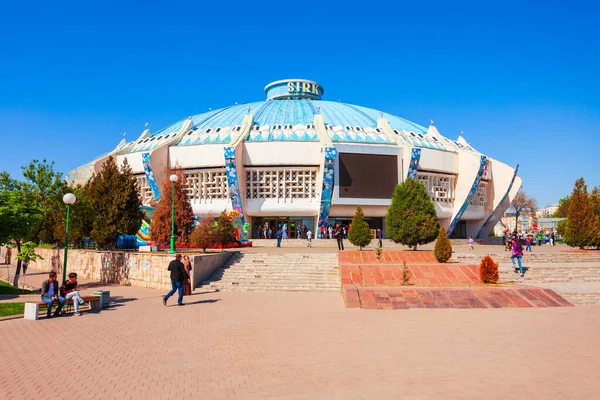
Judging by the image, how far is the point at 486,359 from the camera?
5.72 meters

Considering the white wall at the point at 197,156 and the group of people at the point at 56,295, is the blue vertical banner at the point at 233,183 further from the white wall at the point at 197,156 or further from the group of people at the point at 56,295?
the group of people at the point at 56,295

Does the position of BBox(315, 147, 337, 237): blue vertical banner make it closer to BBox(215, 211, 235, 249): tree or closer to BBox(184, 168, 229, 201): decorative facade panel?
BBox(184, 168, 229, 201): decorative facade panel

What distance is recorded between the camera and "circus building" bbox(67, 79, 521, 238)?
1228 inches

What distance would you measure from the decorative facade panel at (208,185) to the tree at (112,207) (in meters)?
13.5

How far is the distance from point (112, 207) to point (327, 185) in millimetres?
15623

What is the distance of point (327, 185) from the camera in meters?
30.5

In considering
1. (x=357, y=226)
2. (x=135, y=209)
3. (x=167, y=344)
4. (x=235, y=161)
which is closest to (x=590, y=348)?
(x=167, y=344)

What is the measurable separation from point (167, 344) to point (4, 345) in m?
2.47

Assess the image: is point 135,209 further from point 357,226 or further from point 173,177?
point 357,226

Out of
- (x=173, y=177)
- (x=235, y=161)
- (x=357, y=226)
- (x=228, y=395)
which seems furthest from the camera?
(x=235, y=161)

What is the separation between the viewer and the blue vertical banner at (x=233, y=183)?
98.7ft

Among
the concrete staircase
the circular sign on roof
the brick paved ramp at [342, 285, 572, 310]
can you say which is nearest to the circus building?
the circular sign on roof

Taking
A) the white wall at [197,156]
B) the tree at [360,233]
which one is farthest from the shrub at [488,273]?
the white wall at [197,156]

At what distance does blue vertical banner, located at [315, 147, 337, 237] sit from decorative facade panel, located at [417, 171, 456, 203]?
23.8 feet
